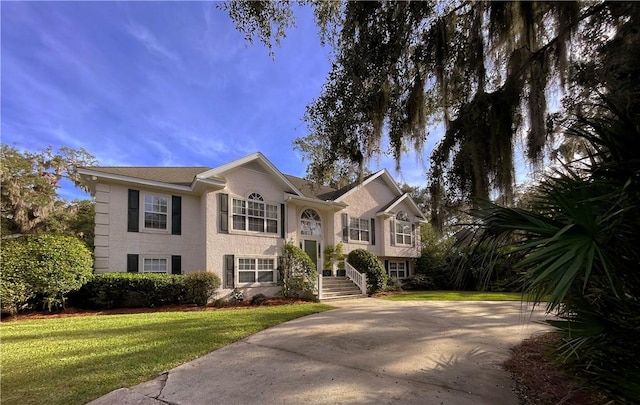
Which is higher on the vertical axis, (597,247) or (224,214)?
(224,214)

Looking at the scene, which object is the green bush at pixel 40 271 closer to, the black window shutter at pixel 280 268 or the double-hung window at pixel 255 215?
the double-hung window at pixel 255 215

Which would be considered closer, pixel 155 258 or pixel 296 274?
pixel 155 258

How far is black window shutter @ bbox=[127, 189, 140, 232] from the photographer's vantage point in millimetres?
12750

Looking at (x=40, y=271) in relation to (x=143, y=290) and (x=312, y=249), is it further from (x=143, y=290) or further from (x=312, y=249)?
(x=312, y=249)

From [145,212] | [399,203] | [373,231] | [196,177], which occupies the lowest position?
[373,231]

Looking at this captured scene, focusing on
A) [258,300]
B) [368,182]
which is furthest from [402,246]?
[258,300]

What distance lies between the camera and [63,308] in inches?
422

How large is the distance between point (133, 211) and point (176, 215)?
1.59m

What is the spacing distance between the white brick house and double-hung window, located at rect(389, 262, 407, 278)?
500cm

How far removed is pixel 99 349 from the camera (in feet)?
18.9

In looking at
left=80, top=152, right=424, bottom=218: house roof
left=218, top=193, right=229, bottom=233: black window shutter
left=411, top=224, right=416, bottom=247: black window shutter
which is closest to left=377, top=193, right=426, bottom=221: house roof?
left=411, top=224, right=416, bottom=247: black window shutter

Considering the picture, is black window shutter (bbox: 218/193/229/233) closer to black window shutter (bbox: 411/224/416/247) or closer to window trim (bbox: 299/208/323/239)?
window trim (bbox: 299/208/323/239)

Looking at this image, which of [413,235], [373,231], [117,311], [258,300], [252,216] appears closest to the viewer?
[117,311]

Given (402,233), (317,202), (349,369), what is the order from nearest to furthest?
1. (349,369)
2. (317,202)
3. (402,233)
